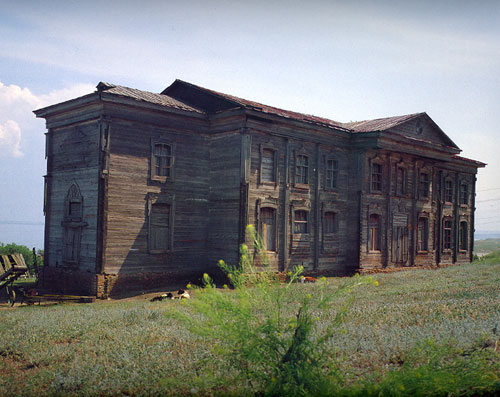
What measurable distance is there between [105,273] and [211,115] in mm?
8549

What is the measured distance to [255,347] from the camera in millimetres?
6418

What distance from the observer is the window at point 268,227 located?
2222 cm

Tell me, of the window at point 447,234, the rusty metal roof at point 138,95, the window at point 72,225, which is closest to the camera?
the rusty metal roof at point 138,95

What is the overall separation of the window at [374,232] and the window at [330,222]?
7.42 ft

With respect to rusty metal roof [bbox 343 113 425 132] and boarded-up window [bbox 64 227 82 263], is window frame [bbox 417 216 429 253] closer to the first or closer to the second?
rusty metal roof [bbox 343 113 425 132]

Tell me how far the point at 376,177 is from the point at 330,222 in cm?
415

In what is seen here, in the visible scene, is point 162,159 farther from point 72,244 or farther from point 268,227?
point 268,227

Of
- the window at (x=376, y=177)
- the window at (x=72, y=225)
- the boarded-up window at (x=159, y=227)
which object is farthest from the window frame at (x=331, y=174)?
the window at (x=72, y=225)

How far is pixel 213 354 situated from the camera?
29.3 ft

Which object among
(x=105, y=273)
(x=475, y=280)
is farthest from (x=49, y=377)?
(x=475, y=280)

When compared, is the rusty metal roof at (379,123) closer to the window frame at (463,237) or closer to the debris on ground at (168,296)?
the window frame at (463,237)

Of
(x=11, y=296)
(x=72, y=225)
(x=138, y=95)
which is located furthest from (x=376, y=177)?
(x=11, y=296)

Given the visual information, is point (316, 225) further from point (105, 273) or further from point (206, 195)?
point (105, 273)

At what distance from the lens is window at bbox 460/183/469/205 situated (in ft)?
115
